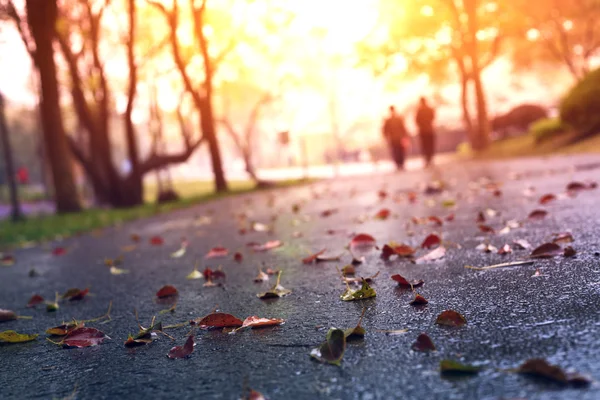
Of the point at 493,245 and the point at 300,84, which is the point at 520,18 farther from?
the point at 493,245

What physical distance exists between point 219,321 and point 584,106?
17927 millimetres

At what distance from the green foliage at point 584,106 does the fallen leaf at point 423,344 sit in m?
17.8

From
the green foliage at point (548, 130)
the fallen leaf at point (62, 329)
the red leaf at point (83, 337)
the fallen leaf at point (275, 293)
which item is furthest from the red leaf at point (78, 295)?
the green foliage at point (548, 130)

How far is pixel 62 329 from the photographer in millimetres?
3041

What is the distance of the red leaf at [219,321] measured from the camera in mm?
2742

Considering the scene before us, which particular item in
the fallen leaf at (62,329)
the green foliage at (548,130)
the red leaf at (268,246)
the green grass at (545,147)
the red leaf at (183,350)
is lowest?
the red leaf at (268,246)

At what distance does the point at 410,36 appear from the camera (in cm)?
2786

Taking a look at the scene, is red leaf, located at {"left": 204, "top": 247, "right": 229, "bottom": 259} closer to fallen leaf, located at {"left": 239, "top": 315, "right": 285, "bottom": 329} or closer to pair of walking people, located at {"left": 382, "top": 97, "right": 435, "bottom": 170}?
fallen leaf, located at {"left": 239, "top": 315, "right": 285, "bottom": 329}

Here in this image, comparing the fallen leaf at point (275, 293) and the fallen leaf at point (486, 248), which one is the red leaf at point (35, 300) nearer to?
the fallen leaf at point (275, 293)

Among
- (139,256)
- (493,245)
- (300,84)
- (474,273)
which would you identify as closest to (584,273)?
(474,273)

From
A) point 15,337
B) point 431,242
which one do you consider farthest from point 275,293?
point 431,242

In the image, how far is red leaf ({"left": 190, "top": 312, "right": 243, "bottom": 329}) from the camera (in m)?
2.74

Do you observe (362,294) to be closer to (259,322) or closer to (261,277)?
(259,322)

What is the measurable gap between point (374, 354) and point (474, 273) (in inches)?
→ 53.5
